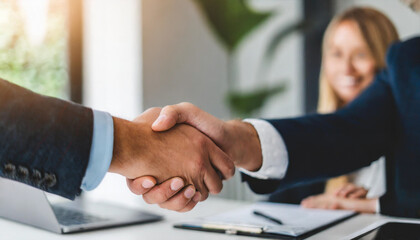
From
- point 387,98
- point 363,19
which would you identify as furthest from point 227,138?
point 363,19

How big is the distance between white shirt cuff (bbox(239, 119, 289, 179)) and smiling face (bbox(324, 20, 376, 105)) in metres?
1.04

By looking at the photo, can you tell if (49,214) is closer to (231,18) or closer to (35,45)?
(35,45)

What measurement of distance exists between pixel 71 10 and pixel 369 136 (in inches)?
67.3

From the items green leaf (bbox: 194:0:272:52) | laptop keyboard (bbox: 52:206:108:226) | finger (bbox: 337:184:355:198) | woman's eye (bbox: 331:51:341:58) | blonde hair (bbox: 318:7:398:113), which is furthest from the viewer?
green leaf (bbox: 194:0:272:52)

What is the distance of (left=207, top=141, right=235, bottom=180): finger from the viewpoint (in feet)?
3.11

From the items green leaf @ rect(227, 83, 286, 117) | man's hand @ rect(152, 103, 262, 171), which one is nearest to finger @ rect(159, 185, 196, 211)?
man's hand @ rect(152, 103, 262, 171)

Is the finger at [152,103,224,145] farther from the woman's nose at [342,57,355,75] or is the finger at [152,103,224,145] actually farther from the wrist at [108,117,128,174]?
the woman's nose at [342,57,355,75]

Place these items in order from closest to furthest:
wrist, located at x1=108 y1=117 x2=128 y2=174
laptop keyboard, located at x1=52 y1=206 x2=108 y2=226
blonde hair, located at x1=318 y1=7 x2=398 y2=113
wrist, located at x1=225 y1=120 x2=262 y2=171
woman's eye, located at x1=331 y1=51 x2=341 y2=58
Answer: wrist, located at x1=108 y1=117 x2=128 y2=174, laptop keyboard, located at x1=52 y1=206 x2=108 y2=226, wrist, located at x1=225 y1=120 x2=262 y2=171, blonde hair, located at x1=318 y1=7 x2=398 y2=113, woman's eye, located at x1=331 y1=51 x2=341 y2=58

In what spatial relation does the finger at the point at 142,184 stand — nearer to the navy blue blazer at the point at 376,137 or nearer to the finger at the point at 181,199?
the finger at the point at 181,199

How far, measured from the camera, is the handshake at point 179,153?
0.81m

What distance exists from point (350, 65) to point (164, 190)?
1412mm

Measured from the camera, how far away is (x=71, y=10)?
2342 mm

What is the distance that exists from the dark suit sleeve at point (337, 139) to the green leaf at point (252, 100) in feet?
4.19

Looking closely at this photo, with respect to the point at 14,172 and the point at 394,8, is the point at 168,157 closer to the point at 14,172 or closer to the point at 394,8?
the point at 14,172
